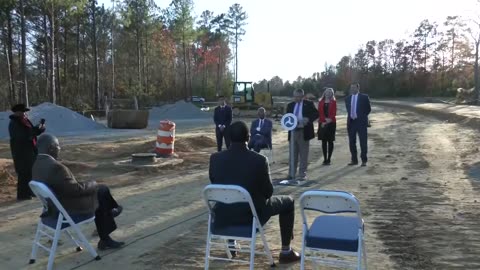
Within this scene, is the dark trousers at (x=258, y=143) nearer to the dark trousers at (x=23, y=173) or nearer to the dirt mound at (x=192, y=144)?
the dirt mound at (x=192, y=144)

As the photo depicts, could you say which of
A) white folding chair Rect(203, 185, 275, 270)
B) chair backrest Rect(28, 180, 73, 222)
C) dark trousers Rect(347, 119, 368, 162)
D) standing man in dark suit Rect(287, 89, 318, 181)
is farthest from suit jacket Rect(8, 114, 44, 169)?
dark trousers Rect(347, 119, 368, 162)

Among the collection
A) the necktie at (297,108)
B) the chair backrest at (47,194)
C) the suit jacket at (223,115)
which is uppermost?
the necktie at (297,108)

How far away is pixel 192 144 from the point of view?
2025cm

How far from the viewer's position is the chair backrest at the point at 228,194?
4.71 meters

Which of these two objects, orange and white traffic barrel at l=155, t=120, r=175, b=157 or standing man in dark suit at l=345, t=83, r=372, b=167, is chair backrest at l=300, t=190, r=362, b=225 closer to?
standing man in dark suit at l=345, t=83, r=372, b=167

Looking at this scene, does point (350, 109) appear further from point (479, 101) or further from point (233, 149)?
point (479, 101)

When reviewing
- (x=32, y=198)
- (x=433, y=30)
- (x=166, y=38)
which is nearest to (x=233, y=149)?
(x=32, y=198)

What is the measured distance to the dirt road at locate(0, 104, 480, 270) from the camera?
5887 mm

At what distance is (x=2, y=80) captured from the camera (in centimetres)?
4325

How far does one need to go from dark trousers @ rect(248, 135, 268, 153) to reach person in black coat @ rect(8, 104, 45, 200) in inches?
221

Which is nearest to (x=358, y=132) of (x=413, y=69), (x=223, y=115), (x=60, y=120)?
(x=223, y=115)

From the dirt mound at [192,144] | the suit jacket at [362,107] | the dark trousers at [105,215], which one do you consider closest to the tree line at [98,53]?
the dirt mound at [192,144]

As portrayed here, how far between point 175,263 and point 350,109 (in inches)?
339

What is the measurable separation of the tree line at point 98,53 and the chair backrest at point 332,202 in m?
29.4
